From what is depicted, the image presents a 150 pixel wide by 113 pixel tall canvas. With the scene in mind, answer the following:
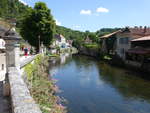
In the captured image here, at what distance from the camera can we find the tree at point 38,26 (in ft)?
96.5

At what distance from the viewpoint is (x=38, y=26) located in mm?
29125

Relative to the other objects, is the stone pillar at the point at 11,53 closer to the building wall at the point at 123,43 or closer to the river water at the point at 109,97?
the river water at the point at 109,97

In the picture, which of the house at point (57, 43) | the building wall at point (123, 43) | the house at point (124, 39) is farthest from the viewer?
the house at point (57, 43)

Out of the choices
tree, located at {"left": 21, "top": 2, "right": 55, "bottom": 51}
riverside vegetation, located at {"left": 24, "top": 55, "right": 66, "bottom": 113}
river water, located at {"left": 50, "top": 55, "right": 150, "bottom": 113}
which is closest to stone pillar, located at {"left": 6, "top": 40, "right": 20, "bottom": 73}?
riverside vegetation, located at {"left": 24, "top": 55, "right": 66, "bottom": 113}

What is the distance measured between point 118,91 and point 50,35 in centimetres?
1963

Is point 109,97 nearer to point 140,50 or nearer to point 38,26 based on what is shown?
point 140,50

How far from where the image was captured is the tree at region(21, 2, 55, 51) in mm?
29422

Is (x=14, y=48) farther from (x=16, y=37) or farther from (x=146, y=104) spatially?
(x=146, y=104)

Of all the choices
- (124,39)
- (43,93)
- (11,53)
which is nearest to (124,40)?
(124,39)

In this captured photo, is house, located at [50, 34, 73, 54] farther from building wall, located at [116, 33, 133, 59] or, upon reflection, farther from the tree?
building wall, located at [116, 33, 133, 59]

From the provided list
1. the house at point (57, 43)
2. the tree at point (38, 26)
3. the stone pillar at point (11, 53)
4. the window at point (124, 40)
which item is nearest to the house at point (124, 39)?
the window at point (124, 40)

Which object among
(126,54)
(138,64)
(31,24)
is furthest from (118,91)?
(31,24)

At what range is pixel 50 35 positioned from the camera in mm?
30453

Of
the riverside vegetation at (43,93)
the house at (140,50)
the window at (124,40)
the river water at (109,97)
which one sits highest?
the window at (124,40)
